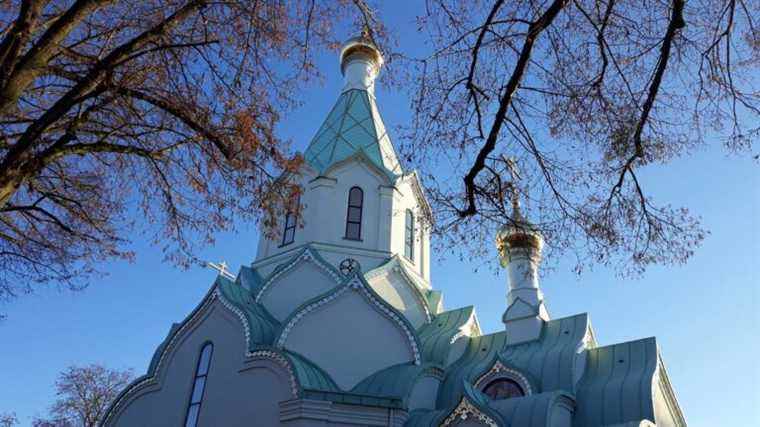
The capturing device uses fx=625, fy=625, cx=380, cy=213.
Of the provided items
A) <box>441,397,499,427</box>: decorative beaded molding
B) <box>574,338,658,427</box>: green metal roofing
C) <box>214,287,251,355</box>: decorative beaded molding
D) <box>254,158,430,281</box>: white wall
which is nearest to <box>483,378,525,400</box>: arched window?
<box>574,338,658,427</box>: green metal roofing

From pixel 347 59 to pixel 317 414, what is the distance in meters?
10.9

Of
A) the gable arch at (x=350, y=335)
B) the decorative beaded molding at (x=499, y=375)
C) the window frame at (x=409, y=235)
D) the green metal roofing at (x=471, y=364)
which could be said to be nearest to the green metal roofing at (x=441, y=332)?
the green metal roofing at (x=471, y=364)

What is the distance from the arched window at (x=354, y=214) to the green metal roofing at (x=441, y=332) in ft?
8.43

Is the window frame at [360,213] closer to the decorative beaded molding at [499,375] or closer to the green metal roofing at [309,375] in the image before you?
the green metal roofing at [309,375]

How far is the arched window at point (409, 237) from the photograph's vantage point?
14812 millimetres

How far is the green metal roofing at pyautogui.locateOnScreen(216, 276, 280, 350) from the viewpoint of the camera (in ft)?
37.9

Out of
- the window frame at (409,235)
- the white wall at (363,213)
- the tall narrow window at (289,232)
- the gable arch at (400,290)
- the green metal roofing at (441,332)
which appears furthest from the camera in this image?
the window frame at (409,235)

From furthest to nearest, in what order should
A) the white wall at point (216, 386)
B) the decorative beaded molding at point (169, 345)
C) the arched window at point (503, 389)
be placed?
1. the decorative beaded molding at point (169, 345)
2. the arched window at point (503, 389)
3. the white wall at point (216, 386)

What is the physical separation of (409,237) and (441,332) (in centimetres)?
252

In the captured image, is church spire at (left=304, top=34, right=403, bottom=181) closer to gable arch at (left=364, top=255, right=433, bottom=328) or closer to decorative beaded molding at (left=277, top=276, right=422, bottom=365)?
gable arch at (left=364, top=255, right=433, bottom=328)

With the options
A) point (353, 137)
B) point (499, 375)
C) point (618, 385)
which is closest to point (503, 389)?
point (499, 375)

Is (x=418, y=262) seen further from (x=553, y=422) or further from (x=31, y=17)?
(x=31, y=17)

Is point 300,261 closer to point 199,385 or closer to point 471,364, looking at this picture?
point 199,385

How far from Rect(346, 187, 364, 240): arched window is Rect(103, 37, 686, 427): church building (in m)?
0.03
